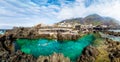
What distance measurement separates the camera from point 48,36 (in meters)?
23.3

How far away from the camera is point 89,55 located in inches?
655

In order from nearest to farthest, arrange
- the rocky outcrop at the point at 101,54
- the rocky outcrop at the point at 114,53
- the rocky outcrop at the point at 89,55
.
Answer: the rocky outcrop at the point at 114,53 → the rocky outcrop at the point at 101,54 → the rocky outcrop at the point at 89,55

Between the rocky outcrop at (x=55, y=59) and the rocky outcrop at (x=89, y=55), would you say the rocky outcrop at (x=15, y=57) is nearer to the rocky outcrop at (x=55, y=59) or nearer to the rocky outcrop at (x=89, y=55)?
the rocky outcrop at (x=55, y=59)

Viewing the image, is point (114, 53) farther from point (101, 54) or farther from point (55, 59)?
point (55, 59)

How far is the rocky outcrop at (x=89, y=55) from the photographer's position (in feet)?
54.0

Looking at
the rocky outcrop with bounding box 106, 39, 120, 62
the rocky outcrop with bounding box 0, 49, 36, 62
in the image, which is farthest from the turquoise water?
the rocky outcrop with bounding box 106, 39, 120, 62

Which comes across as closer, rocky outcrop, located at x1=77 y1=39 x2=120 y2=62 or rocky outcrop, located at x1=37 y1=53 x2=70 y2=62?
rocky outcrop, located at x1=77 y1=39 x2=120 y2=62

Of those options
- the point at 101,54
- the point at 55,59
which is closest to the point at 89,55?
the point at 101,54

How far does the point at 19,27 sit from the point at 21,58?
12765 millimetres

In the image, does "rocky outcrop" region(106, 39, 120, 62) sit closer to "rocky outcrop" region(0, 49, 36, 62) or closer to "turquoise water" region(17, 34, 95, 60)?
"turquoise water" region(17, 34, 95, 60)

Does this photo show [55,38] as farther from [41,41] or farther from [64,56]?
[64,56]

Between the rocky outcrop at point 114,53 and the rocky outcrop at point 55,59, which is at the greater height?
the rocky outcrop at point 114,53

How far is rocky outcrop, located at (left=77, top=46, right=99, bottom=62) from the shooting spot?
1645cm

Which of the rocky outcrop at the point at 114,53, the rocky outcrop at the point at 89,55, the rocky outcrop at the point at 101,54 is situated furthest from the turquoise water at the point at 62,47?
the rocky outcrop at the point at 114,53
